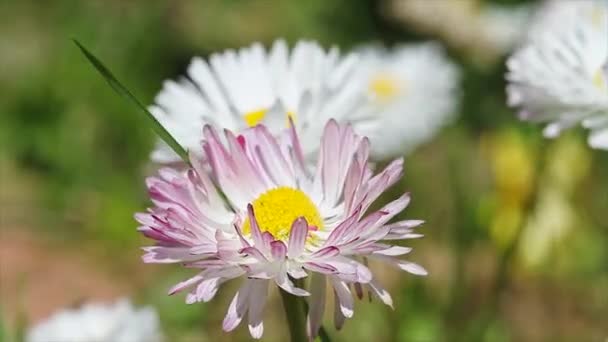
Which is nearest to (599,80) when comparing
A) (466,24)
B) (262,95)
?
(262,95)

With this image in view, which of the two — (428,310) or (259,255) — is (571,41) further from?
(428,310)

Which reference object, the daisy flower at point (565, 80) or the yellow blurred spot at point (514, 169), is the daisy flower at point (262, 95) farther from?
the yellow blurred spot at point (514, 169)

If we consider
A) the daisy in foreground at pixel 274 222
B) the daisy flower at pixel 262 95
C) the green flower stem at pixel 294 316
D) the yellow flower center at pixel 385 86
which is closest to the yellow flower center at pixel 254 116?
the daisy flower at pixel 262 95

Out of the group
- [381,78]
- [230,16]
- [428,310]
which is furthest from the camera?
[230,16]

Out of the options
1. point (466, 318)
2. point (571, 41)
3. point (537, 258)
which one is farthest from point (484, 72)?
point (571, 41)

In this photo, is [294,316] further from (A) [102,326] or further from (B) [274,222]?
(A) [102,326]

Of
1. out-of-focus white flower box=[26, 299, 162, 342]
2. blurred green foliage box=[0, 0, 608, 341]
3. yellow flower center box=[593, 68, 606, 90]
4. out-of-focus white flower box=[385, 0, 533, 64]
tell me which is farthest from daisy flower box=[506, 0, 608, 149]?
out-of-focus white flower box=[385, 0, 533, 64]

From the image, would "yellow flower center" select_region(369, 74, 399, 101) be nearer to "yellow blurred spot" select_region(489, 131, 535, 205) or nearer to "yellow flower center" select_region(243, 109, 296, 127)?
"yellow blurred spot" select_region(489, 131, 535, 205)

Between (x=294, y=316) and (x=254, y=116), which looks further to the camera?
(x=254, y=116)
